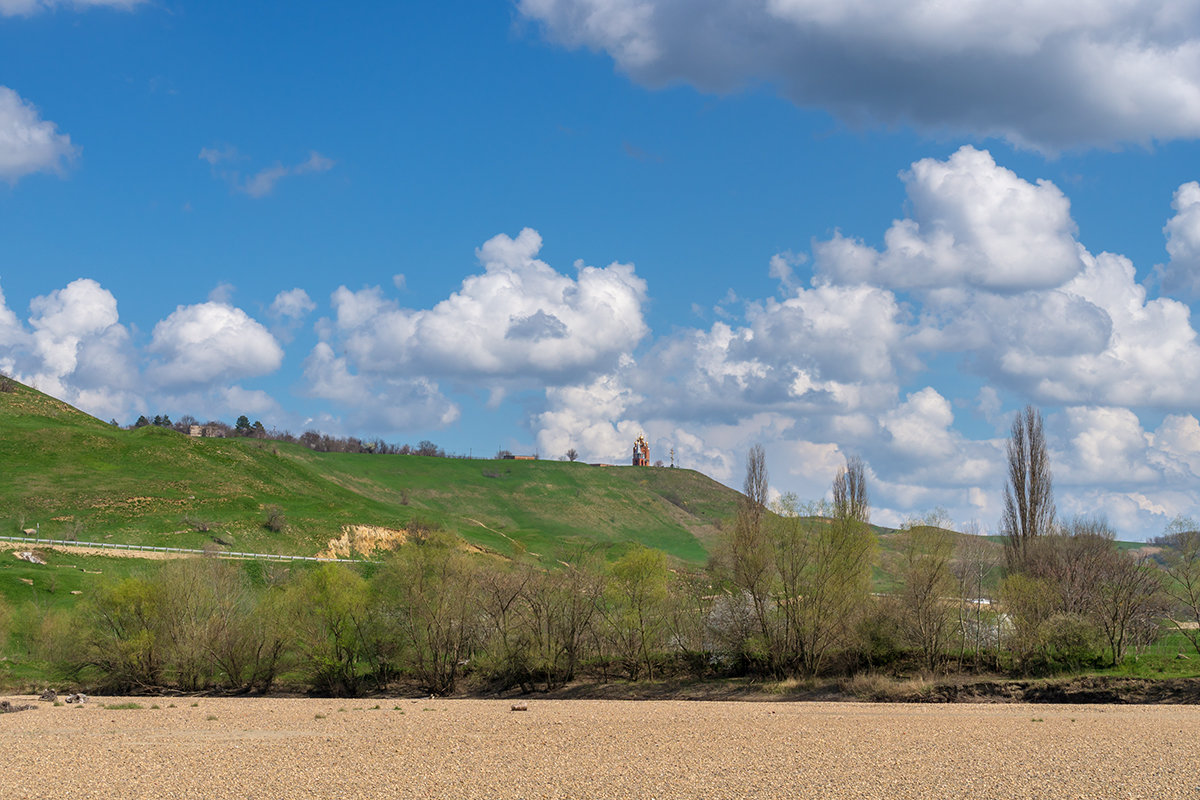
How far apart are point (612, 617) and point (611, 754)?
94.1 ft

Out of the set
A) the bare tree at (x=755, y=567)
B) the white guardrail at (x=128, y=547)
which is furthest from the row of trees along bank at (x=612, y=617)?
the white guardrail at (x=128, y=547)

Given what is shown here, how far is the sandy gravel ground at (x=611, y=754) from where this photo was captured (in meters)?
19.4

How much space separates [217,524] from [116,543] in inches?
502

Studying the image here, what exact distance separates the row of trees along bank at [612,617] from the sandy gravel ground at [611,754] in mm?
11314

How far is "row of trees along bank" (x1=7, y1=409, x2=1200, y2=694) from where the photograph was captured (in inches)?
1959

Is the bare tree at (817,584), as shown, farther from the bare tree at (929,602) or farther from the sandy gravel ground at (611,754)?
the sandy gravel ground at (611,754)

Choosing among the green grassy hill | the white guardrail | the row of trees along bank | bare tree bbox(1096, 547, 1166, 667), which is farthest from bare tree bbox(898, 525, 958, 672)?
the white guardrail

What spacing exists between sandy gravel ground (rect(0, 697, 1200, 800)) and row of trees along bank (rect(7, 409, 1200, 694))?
11314mm

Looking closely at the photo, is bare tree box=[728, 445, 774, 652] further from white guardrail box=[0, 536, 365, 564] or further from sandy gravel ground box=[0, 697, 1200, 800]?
white guardrail box=[0, 536, 365, 564]

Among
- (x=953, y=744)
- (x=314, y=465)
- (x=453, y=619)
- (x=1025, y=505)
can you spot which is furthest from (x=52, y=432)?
(x=953, y=744)

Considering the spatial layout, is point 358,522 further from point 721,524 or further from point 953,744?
point 953,744

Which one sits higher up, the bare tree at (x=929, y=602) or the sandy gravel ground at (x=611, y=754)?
the bare tree at (x=929, y=602)

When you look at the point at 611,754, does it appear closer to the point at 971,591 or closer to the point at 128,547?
the point at 971,591

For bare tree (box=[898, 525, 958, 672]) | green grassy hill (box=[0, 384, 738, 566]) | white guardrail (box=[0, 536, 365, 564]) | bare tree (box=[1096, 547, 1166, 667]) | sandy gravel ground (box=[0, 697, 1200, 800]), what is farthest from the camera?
green grassy hill (box=[0, 384, 738, 566])
